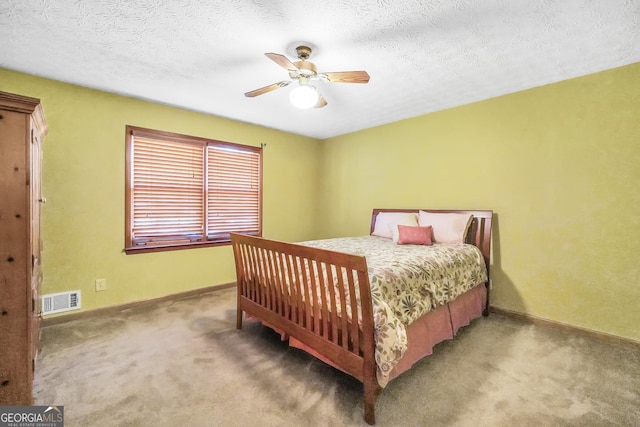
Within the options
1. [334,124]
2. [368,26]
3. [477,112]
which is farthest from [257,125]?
[477,112]

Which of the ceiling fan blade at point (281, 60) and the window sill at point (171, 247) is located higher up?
the ceiling fan blade at point (281, 60)

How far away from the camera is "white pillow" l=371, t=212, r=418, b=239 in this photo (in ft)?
10.7

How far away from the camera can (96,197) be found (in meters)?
2.79

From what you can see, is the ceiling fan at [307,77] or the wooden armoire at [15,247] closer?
the wooden armoire at [15,247]

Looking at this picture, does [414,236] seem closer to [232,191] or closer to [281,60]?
[281,60]

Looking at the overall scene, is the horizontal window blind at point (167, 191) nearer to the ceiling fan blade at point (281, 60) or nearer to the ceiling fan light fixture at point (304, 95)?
the ceiling fan light fixture at point (304, 95)

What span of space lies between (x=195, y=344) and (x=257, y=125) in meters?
2.93

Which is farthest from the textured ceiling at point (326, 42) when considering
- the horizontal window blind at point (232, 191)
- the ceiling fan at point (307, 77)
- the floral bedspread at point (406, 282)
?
the floral bedspread at point (406, 282)

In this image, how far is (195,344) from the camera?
2232 millimetres

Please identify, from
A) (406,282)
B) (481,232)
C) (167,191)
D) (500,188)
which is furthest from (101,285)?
(500,188)

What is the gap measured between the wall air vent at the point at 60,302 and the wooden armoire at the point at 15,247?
5.17 feet

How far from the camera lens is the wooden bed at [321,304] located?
1461mm

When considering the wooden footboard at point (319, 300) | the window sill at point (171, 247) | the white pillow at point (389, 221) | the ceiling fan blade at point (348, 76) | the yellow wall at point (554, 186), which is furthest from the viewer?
the white pillow at point (389, 221)

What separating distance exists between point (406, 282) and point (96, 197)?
3.06 metres
